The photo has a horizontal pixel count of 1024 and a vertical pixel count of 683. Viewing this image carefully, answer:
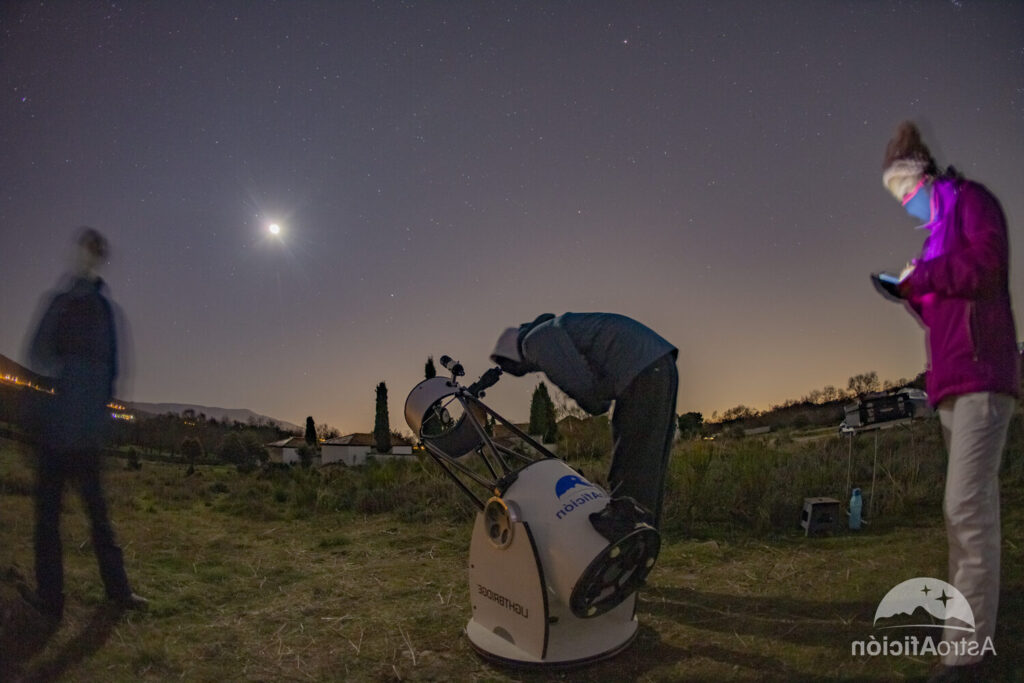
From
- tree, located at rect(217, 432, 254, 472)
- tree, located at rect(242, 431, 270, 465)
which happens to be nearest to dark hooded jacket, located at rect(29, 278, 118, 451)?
tree, located at rect(217, 432, 254, 472)

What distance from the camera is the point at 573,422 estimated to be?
518 centimetres

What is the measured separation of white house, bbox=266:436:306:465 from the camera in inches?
266

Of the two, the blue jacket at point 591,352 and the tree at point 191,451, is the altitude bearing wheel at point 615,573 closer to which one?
the blue jacket at point 591,352

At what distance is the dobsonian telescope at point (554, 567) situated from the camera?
2258 millimetres

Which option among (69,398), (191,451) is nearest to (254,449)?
(191,451)

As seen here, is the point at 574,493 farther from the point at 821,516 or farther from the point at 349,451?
the point at 349,451

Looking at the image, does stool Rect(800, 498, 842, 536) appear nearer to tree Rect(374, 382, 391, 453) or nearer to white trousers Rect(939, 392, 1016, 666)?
white trousers Rect(939, 392, 1016, 666)

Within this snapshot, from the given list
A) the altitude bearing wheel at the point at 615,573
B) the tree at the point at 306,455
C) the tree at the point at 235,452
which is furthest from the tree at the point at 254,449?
the altitude bearing wheel at the point at 615,573

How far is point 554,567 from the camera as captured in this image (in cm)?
230

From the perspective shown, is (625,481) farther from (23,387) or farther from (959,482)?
(23,387)

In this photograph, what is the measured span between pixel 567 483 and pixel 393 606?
1459mm

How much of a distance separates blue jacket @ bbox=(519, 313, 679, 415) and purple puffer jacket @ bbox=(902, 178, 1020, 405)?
1.05 meters

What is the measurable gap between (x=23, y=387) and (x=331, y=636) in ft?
5.87
